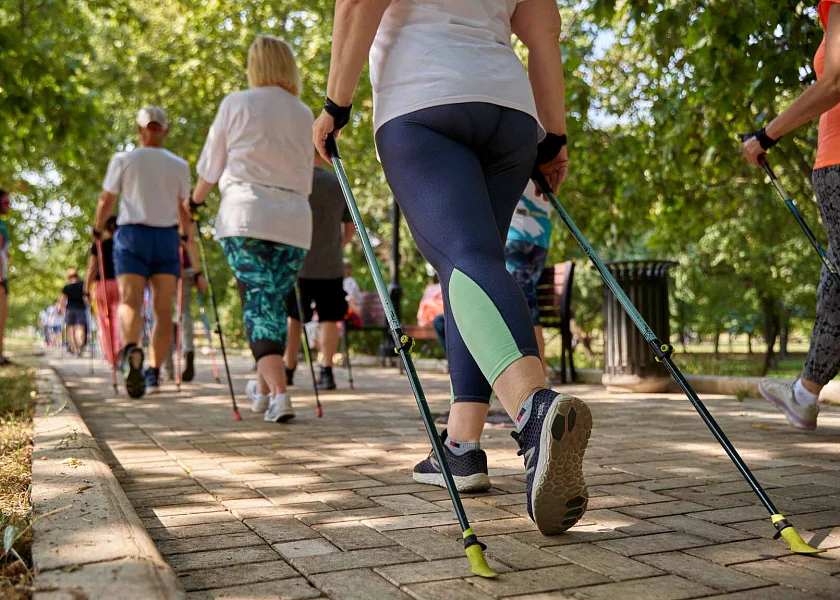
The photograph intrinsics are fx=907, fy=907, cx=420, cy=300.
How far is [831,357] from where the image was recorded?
460 cm

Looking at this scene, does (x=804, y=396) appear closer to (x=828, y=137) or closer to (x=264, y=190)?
(x=828, y=137)

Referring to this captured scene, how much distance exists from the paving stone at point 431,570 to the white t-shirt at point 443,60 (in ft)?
4.69

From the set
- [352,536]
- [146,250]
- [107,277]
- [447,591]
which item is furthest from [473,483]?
[107,277]

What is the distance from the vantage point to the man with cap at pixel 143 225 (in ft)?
25.3

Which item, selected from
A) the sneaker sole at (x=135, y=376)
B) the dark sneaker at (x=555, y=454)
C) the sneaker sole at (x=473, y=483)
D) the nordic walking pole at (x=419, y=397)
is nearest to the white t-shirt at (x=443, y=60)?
the nordic walking pole at (x=419, y=397)

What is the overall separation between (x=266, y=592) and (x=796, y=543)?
1.36 m

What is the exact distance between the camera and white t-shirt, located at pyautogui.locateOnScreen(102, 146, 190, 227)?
7738 mm

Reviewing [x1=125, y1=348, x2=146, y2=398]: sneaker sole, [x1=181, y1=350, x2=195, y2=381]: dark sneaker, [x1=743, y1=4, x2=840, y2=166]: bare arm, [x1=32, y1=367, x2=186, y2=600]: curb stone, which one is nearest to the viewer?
[x1=32, y1=367, x2=186, y2=600]: curb stone

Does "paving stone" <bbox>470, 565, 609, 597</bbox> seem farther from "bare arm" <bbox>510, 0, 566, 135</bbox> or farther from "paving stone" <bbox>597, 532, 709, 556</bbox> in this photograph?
"bare arm" <bbox>510, 0, 566, 135</bbox>

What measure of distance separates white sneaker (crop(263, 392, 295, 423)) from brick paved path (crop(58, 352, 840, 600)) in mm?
153

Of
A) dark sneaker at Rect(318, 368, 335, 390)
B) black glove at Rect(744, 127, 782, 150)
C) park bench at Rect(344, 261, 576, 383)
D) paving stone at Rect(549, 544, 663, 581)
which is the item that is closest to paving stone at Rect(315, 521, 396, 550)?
paving stone at Rect(549, 544, 663, 581)

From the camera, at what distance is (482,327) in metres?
2.65

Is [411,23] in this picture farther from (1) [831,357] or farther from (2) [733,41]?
(2) [733,41]

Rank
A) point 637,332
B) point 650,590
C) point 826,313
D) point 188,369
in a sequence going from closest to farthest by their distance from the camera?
point 650,590, point 826,313, point 637,332, point 188,369
